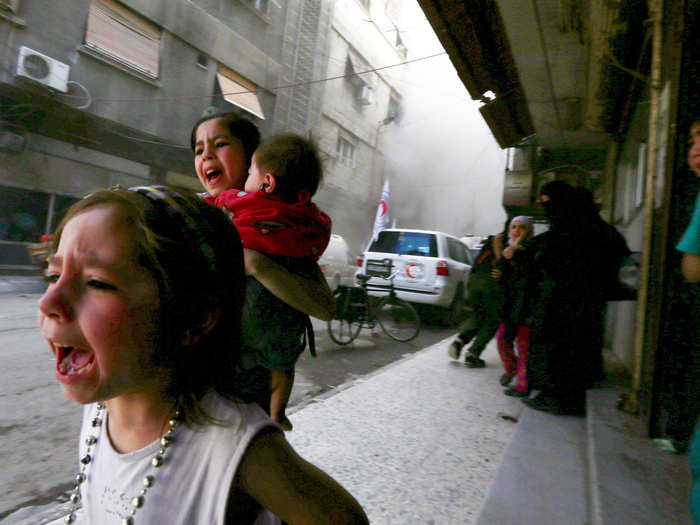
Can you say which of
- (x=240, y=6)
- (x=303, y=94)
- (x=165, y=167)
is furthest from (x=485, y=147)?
(x=165, y=167)

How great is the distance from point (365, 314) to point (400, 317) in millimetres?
824

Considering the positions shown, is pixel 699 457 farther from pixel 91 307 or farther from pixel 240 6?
pixel 240 6

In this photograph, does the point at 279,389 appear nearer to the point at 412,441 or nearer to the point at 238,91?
the point at 412,441

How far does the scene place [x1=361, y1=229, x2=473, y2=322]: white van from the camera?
7.79 metres

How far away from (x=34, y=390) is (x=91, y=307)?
11.1 ft

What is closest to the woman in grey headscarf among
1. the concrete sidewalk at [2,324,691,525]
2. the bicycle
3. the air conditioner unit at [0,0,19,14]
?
the concrete sidewalk at [2,324,691,525]

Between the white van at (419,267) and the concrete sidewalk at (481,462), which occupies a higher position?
the white van at (419,267)

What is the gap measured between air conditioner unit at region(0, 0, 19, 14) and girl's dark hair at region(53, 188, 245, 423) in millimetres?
9706

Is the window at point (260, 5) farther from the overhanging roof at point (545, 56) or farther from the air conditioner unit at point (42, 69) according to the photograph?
the overhanging roof at point (545, 56)

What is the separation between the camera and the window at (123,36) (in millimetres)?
8984

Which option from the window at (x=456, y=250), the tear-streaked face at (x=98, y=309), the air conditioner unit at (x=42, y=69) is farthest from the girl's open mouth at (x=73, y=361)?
the air conditioner unit at (x=42, y=69)

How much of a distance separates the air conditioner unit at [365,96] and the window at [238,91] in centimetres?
657

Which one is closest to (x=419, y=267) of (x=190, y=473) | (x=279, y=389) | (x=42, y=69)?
(x=279, y=389)

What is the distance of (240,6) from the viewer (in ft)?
39.3
